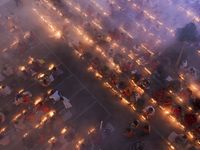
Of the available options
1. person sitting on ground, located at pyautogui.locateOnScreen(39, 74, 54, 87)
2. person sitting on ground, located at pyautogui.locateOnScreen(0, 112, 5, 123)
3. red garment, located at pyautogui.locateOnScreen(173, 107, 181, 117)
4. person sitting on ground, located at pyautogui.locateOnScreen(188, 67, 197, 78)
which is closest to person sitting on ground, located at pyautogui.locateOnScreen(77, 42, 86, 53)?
person sitting on ground, located at pyautogui.locateOnScreen(39, 74, 54, 87)

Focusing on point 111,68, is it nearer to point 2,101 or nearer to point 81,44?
point 81,44

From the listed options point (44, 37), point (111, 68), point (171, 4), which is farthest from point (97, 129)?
point (171, 4)

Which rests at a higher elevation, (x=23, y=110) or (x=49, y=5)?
(x=49, y=5)

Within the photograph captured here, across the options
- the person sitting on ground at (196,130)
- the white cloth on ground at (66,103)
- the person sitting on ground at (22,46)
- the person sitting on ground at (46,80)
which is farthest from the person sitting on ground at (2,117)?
the person sitting on ground at (196,130)

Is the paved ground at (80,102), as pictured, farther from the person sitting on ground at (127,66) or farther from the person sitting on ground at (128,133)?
the person sitting on ground at (127,66)

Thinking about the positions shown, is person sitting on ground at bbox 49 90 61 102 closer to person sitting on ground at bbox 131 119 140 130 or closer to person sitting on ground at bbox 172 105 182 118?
person sitting on ground at bbox 131 119 140 130
